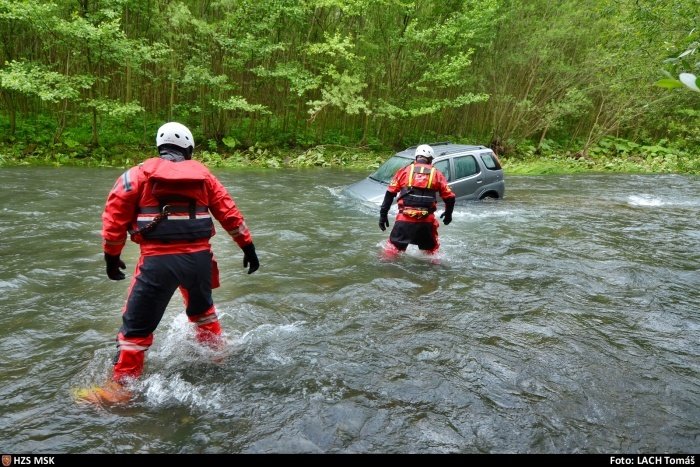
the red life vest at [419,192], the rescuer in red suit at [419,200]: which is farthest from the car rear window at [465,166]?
the red life vest at [419,192]

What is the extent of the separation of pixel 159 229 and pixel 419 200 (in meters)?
4.06

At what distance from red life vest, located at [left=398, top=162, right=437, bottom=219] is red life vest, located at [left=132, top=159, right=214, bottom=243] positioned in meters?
3.66

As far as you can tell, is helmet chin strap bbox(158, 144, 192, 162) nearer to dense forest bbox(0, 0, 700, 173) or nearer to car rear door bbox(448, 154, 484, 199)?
car rear door bbox(448, 154, 484, 199)

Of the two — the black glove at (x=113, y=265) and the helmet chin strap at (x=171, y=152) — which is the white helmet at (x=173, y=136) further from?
the black glove at (x=113, y=265)

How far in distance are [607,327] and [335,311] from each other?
3.01 m

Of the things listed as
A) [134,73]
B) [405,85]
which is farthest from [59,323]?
[405,85]

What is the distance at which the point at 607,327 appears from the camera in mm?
5020

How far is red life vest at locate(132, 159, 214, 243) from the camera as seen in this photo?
3.30 metres

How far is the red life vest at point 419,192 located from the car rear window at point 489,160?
4.78 metres

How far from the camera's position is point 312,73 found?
20.0 m

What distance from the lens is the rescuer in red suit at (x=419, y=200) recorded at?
21.6 feet

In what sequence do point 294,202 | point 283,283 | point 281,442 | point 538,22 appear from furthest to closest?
point 538,22, point 294,202, point 283,283, point 281,442

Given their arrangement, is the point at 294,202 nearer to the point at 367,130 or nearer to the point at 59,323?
the point at 59,323

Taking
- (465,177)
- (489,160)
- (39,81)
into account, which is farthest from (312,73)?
(465,177)
